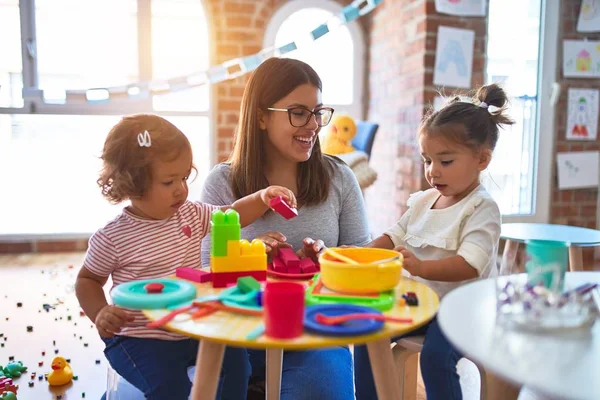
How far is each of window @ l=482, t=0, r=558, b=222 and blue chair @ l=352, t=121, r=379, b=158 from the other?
83 centimetres

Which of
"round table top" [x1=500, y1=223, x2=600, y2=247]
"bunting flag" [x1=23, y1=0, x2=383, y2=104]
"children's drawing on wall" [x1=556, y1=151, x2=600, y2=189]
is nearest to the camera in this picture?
"round table top" [x1=500, y1=223, x2=600, y2=247]

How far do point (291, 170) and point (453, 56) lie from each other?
1.75m

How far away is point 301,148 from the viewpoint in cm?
143

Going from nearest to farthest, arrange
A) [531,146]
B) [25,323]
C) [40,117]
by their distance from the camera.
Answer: [25,323]
[531,146]
[40,117]

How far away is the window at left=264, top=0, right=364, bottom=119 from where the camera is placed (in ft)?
12.8

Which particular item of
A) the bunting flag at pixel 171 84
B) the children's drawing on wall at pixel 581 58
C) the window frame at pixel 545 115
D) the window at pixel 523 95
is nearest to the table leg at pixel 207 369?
the bunting flag at pixel 171 84

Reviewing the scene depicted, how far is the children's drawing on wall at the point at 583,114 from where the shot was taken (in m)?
3.45

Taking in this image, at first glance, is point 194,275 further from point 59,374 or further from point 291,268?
point 59,374

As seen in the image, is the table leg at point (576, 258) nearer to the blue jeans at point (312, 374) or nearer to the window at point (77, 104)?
A: the blue jeans at point (312, 374)

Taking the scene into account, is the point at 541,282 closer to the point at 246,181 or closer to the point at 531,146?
the point at 246,181

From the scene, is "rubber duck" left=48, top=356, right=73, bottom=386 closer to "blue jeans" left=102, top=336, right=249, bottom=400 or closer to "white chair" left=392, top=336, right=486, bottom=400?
"blue jeans" left=102, top=336, right=249, bottom=400

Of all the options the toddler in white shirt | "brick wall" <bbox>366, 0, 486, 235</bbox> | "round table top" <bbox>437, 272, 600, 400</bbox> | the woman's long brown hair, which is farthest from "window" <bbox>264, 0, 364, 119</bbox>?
"round table top" <bbox>437, 272, 600, 400</bbox>

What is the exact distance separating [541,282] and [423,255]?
61 cm

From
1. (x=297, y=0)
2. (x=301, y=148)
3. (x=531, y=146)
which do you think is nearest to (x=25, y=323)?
(x=301, y=148)
